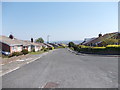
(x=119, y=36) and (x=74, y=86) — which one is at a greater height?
(x=119, y=36)

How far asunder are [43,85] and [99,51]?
2347 cm

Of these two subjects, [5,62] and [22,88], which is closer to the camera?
[22,88]

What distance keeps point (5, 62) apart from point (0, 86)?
9.60m

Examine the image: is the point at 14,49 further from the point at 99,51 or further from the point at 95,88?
the point at 95,88

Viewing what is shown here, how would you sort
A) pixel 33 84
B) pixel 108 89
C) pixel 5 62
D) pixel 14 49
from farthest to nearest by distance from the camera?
1. pixel 14 49
2. pixel 5 62
3. pixel 33 84
4. pixel 108 89

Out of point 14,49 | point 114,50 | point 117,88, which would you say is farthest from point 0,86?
point 14,49

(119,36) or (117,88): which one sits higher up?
(119,36)

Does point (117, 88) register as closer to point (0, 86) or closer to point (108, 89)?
point (108, 89)

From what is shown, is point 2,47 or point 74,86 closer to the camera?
point 74,86

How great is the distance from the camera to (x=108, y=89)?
704 centimetres

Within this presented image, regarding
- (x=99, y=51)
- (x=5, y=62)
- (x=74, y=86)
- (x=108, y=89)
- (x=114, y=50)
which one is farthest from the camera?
(x=99, y=51)

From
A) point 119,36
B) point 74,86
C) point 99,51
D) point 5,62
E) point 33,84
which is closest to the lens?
point 74,86

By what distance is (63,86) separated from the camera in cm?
765

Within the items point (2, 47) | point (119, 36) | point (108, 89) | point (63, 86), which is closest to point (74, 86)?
point (63, 86)
